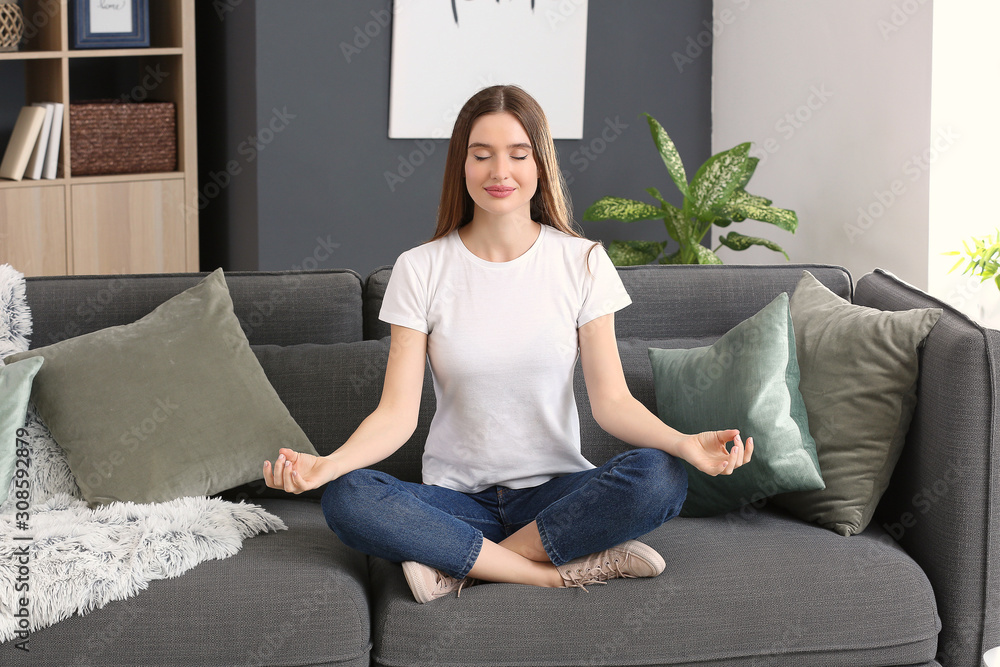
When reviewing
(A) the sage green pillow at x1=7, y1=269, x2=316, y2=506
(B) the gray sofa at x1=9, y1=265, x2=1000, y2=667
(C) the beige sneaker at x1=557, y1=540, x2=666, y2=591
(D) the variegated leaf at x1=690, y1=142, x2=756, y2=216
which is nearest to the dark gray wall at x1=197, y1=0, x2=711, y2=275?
(D) the variegated leaf at x1=690, y1=142, x2=756, y2=216

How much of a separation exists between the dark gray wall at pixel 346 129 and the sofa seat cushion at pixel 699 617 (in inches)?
83.4

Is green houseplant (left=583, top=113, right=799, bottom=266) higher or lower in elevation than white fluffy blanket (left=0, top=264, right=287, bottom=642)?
higher

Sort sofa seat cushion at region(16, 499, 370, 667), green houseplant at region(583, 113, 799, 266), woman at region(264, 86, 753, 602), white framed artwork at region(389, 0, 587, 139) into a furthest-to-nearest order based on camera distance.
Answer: white framed artwork at region(389, 0, 587, 139) → green houseplant at region(583, 113, 799, 266) → woman at region(264, 86, 753, 602) → sofa seat cushion at region(16, 499, 370, 667)

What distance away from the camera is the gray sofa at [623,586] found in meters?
1.54

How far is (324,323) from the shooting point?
7.09ft

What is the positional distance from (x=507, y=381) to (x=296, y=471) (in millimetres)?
414

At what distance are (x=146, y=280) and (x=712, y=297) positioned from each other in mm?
1220

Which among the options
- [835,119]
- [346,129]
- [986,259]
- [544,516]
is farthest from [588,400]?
[346,129]

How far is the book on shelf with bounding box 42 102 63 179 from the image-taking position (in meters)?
3.42

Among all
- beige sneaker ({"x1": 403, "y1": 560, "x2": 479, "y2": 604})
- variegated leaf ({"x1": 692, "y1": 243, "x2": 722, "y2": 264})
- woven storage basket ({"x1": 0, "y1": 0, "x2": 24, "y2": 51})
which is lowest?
beige sneaker ({"x1": 403, "y1": 560, "x2": 479, "y2": 604})

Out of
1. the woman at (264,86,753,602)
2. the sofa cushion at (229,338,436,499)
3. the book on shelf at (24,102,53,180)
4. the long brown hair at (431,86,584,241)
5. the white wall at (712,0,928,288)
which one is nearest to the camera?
the woman at (264,86,753,602)

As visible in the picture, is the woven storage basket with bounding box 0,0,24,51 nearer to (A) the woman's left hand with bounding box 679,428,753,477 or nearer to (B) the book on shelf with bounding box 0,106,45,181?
(B) the book on shelf with bounding box 0,106,45,181

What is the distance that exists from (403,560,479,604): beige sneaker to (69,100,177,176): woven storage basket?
2.51m

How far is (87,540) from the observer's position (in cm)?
164
